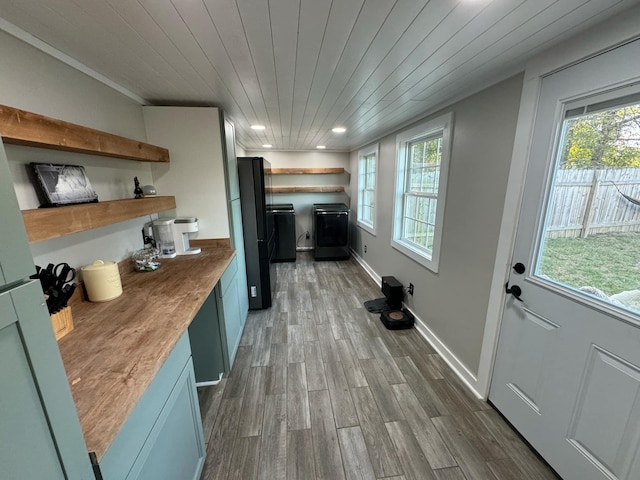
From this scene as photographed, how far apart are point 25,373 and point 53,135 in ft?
3.39

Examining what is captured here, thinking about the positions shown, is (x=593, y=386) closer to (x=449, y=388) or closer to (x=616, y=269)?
(x=616, y=269)

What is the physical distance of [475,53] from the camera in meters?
1.30

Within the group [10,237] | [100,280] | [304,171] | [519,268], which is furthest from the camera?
[304,171]

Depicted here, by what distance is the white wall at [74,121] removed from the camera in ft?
3.52

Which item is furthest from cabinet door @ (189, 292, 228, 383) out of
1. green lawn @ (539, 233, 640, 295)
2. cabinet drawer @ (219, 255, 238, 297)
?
green lawn @ (539, 233, 640, 295)

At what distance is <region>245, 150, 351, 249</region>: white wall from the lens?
5258 millimetres

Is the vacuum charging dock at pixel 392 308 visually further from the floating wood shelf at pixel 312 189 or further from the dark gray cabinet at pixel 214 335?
the floating wood shelf at pixel 312 189

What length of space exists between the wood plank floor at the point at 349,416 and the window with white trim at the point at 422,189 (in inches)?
38.6

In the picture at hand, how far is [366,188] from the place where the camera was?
15.1ft

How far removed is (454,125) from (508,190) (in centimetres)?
82

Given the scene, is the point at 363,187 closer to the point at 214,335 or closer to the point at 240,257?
the point at 240,257

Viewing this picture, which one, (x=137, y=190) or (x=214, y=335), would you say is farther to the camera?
(x=214, y=335)

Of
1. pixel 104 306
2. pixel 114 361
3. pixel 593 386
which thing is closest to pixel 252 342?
pixel 104 306

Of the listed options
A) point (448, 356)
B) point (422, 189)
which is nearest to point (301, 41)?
point (422, 189)
